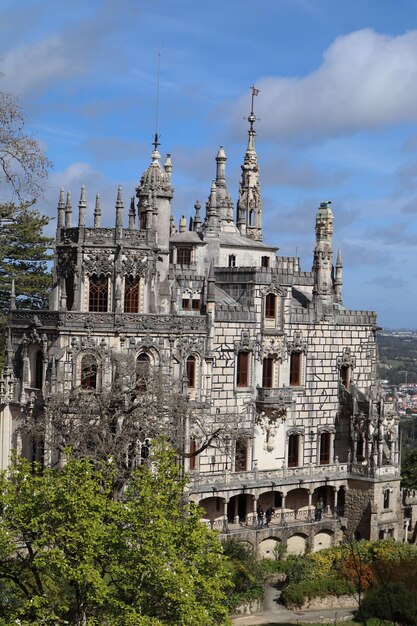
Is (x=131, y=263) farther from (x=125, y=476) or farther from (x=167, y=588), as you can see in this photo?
(x=167, y=588)

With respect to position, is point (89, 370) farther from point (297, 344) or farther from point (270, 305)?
point (297, 344)

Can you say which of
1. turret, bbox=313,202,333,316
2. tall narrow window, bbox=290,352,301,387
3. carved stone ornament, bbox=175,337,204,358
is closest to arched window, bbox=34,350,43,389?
carved stone ornament, bbox=175,337,204,358

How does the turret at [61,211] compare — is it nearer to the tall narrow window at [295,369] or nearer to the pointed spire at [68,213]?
the pointed spire at [68,213]

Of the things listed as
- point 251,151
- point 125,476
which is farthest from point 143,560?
point 251,151

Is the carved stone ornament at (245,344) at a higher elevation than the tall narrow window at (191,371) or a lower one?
higher

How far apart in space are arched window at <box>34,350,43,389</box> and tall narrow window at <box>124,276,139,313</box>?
5.19 metres

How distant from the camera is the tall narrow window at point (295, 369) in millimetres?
64875

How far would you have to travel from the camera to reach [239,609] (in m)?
53.3

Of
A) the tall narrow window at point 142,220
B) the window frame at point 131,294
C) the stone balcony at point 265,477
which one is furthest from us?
the tall narrow window at point 142,220

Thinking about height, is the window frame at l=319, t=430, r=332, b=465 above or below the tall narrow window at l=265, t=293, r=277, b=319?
below

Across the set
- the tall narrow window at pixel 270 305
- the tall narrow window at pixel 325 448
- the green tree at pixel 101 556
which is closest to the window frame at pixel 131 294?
the tall narrow window at pixel 270 305

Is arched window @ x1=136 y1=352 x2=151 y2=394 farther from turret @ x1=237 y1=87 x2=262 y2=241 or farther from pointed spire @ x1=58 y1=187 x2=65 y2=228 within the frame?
turret @ x1=237 y1=87 x2=262 y2=241

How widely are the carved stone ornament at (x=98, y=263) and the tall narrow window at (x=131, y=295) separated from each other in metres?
1.28

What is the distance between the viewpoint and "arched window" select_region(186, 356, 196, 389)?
59469mm
